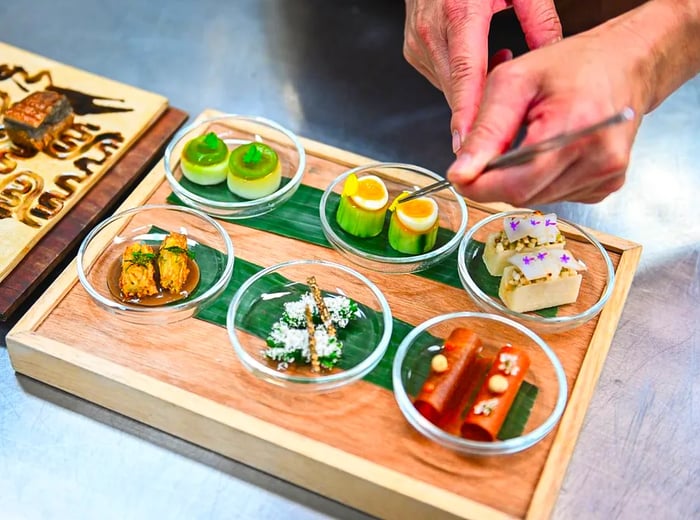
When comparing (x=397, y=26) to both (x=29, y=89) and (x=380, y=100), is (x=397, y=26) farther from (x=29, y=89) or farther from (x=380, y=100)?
(x=29, y=89)

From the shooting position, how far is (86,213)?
5.91ft

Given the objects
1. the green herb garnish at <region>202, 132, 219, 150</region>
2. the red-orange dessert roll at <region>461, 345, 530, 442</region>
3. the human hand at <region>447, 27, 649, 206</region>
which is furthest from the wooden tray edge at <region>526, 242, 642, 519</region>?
the green herb garnish at <region>202, 132, 219, 150</region>

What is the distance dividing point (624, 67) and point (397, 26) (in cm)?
121

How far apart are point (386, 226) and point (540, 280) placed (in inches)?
15.6

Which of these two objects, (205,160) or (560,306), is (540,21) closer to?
(560,306)

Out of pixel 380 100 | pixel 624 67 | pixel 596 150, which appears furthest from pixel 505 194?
pixel 380 100

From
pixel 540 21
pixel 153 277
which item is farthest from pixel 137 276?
pixel 540 21

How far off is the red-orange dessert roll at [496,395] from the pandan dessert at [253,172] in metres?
0.68

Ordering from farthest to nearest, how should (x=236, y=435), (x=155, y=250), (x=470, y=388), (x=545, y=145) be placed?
(x=155, y=250) < (x=470, y=388) < (x=236, y=435) < (x=545, y=145)

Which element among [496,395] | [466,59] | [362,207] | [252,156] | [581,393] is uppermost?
[466,59]

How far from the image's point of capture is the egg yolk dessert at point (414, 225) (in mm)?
1717

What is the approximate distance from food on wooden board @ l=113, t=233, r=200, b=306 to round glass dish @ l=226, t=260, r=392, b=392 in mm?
126

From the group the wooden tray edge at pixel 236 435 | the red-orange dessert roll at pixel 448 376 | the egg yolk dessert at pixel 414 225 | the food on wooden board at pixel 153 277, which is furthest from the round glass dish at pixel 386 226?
the wooden tray edge at pixel 236 435

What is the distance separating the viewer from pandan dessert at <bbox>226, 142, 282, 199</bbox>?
5.93 ft
